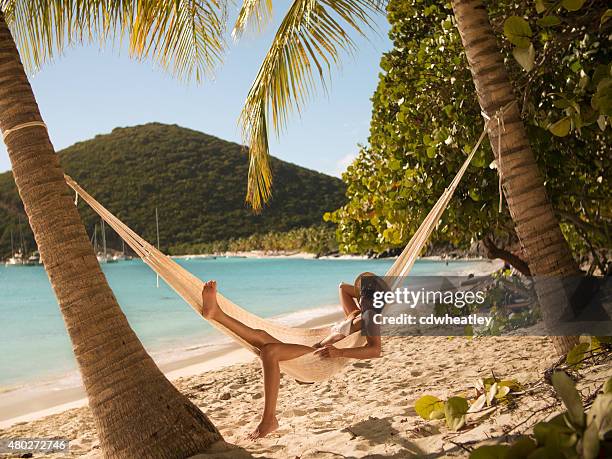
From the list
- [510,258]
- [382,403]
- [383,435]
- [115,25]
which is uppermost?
[115,25]

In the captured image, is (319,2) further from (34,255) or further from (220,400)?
(34,255)

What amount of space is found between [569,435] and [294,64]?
3223 millimetres

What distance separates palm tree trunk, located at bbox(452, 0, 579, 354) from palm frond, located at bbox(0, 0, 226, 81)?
55.7 inches

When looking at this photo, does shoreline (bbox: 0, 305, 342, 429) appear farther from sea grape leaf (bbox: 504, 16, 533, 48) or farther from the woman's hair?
sea grape leaf (bbox: 504, 16, 533, 48)

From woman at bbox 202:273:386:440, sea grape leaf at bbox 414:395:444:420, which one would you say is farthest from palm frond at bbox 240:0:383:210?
sea grape leaf at bbox 414:395:444:420

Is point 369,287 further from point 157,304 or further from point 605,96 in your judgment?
point 157,304

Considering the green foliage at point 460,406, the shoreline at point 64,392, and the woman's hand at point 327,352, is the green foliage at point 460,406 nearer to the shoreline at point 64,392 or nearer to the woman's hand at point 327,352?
the woman's hand at point 327,352

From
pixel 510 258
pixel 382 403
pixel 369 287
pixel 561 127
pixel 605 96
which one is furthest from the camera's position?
pixel 510 258

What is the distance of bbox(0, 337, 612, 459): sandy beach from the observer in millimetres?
1682

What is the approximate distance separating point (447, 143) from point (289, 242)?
28.6m

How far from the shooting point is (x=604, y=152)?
2596mm

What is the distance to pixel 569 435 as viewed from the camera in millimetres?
616

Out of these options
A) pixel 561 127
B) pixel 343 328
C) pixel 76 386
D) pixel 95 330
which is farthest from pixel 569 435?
pixel 76 386

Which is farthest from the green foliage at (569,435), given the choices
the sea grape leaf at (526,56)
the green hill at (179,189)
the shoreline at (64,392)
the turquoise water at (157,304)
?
the green hill at (179,189)
